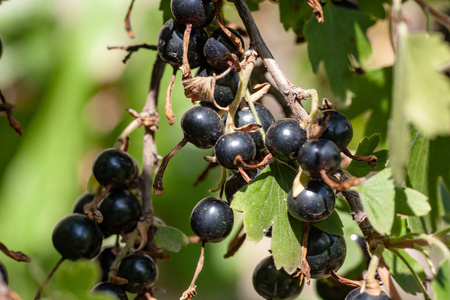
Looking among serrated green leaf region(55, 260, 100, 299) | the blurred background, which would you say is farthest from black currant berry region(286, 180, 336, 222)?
the blurred background

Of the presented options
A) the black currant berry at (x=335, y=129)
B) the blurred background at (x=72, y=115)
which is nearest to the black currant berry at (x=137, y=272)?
the black currant berry at (x=335, y=129)

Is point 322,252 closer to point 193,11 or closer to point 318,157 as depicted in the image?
point 318,157

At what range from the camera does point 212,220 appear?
0.68 metres

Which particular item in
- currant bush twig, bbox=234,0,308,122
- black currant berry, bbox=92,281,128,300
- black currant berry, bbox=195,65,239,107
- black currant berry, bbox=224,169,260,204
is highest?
currant bush twig, bbox=234,0,308,122

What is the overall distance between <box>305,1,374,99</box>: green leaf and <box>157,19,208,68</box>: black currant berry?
269 mm

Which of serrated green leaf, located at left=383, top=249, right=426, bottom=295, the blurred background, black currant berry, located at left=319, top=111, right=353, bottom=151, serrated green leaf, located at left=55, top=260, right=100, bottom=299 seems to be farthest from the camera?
the blurred background

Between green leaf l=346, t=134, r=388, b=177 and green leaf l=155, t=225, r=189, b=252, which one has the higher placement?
green leaf l=346, t=134, r=388, b=177

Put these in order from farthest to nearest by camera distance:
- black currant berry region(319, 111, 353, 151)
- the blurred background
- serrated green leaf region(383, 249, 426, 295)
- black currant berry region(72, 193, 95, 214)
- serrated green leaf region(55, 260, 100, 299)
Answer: the blurred background, black currant berry region(72, 193, 95, 214), serrated green leaf region(383, 249, 426, 295), black currant berry region(319, 111, 353, 151), serrated green leaf region(55, 260, 100, 299)

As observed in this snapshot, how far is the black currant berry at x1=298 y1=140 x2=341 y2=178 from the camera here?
0.56 meters

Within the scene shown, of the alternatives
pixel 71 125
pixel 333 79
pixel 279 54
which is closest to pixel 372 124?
pixel 333 79

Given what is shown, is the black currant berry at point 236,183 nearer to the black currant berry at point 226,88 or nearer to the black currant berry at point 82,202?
the black currant berry at point 226,88

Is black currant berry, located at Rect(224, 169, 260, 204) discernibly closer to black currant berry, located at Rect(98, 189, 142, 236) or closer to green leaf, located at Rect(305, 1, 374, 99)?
black currant berry, located at Rect(98, 189, 142, 236)

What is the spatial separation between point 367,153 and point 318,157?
7.6 inches

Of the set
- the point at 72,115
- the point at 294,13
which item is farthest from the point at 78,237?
the point at 72,115
